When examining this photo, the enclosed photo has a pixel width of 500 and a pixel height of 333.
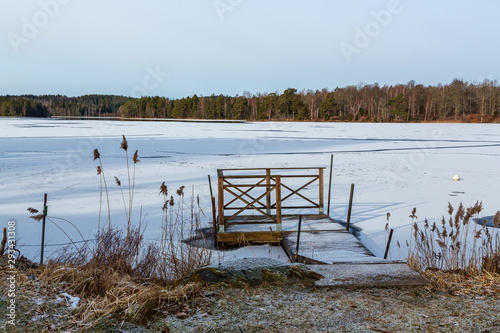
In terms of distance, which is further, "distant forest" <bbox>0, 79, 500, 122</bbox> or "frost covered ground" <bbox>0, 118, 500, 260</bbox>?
"distant forest" <bbox>0, 79, 500, 122</bbox>

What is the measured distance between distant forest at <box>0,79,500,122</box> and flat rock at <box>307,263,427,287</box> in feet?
256

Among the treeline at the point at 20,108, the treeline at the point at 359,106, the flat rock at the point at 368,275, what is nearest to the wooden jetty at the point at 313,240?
the flat rock at the point at 368,275

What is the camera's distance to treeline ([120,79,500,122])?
266 ft

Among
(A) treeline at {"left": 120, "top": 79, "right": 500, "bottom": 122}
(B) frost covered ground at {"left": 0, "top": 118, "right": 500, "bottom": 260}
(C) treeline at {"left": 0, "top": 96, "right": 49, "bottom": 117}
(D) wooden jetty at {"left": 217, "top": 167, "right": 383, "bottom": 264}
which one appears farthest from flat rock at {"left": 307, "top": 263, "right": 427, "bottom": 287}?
(C) treeline at {"left": 0, "top": 96, "right": 49, "bottom": 117}

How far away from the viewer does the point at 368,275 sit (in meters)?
4.12

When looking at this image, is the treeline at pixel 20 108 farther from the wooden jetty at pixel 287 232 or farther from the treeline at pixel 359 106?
the wooden jetty at pixel 287 232

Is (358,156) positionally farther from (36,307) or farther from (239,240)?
(36,307)

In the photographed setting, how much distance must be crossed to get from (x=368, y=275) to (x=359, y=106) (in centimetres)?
9063

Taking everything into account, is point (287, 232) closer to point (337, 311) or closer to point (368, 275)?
point (368, 275)

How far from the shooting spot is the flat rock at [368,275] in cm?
398

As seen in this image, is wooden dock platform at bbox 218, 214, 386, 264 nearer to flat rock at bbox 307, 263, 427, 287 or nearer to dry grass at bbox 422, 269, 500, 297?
flat rock at bbox 307, 263, 427, 287

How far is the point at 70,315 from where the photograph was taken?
3387 millimetres

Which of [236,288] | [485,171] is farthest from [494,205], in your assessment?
[236,288]

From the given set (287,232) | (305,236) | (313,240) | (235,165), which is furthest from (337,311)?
(235,165)
